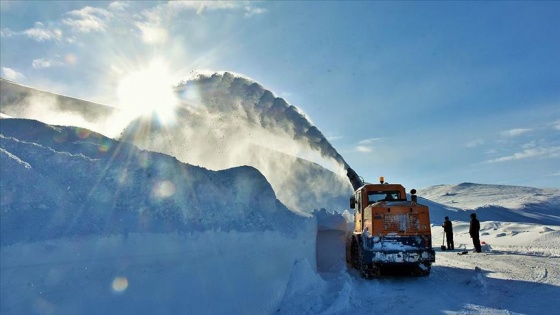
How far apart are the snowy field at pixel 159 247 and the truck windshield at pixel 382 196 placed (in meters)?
2.68

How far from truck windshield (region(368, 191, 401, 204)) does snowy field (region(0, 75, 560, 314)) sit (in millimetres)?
2683

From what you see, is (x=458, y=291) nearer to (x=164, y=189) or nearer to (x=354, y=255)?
(x=354, y=255)

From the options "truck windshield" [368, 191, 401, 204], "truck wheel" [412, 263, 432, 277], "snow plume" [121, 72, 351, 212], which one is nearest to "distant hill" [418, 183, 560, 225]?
"snow plume" [121, 72, 351, 212]

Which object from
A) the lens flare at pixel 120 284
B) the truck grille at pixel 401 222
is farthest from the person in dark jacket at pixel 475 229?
the lens flare at pixel 120 284

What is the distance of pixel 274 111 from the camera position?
18.1m

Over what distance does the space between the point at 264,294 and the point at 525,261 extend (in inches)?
404

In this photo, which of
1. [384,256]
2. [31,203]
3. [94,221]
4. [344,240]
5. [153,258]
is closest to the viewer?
[31,203]

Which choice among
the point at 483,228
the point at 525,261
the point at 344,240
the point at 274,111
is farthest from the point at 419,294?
the point at 483,228

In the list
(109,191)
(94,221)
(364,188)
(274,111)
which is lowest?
(94,221)

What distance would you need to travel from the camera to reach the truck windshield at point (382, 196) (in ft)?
42.5

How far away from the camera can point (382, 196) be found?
42.7 ft

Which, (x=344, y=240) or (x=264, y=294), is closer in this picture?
(x=264, y=294)

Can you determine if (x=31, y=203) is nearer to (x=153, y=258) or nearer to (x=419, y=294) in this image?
(x=153, y=258)

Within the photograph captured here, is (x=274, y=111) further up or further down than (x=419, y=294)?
further up
